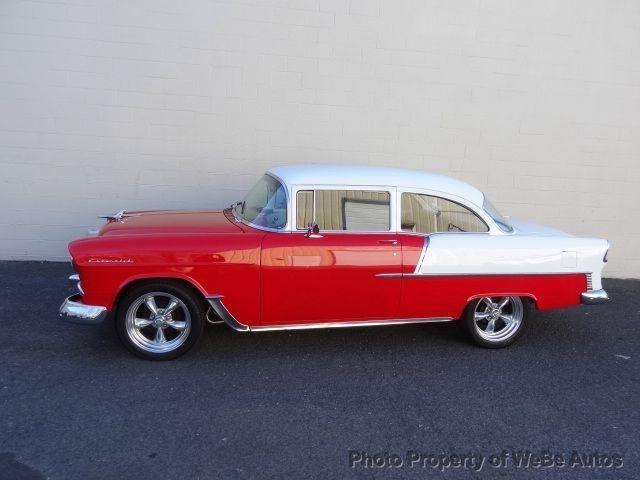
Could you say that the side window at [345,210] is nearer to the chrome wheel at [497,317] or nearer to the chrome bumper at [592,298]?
the chrome wheel at [497,317]

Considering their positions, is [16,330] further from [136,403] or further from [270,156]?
[270,156]

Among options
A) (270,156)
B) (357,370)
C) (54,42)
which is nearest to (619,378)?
(357,370)

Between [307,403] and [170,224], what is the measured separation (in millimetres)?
1885

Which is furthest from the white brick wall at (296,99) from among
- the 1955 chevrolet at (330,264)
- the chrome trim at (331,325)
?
the chrome trim at (331,325)

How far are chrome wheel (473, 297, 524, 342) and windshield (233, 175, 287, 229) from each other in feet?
6.30

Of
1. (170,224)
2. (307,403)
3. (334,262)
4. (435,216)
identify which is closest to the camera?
(307,403)

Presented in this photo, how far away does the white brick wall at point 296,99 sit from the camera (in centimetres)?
631

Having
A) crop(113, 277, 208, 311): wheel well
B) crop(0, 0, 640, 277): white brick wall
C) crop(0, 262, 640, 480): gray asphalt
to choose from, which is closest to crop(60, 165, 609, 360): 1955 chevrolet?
crop(113, 277, 208, 311): wheel well

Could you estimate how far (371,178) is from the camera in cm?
444

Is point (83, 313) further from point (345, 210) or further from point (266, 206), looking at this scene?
point (345, 210)

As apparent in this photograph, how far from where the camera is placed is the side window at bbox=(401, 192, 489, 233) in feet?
14.5

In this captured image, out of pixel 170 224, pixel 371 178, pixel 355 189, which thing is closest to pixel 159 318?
pixel 170 224

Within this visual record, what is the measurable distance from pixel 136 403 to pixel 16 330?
1837 mm

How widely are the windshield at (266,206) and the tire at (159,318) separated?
2.73ft
